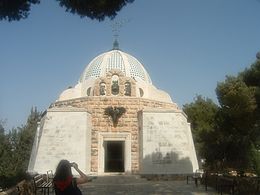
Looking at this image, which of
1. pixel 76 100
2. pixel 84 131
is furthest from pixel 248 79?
pixel 76 100

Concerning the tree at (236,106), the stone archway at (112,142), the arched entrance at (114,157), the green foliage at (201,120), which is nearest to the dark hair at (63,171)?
the tree at (236,106)

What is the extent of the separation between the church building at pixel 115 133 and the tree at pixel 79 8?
1321cm

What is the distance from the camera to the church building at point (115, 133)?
70.6 ft

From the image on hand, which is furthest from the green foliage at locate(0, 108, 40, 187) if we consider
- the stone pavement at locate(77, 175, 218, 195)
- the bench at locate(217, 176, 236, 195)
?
the bench at locate(217, 176, 236, 195)

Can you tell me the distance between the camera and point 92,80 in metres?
25.9

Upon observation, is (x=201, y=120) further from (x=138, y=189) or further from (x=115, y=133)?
(x=138, y=189)

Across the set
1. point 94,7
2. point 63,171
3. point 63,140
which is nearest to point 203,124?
point 63,140

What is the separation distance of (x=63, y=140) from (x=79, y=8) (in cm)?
1349

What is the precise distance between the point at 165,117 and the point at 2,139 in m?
8.36

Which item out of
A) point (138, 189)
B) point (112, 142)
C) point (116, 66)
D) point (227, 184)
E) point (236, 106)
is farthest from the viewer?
point (116, 66)

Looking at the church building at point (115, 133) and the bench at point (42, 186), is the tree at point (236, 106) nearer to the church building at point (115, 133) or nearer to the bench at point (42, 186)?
the church building at point (115, 133)

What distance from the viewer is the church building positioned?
70.6 ft

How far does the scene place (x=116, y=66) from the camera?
27.5 meters

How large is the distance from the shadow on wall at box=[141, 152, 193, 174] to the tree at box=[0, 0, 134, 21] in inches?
520
